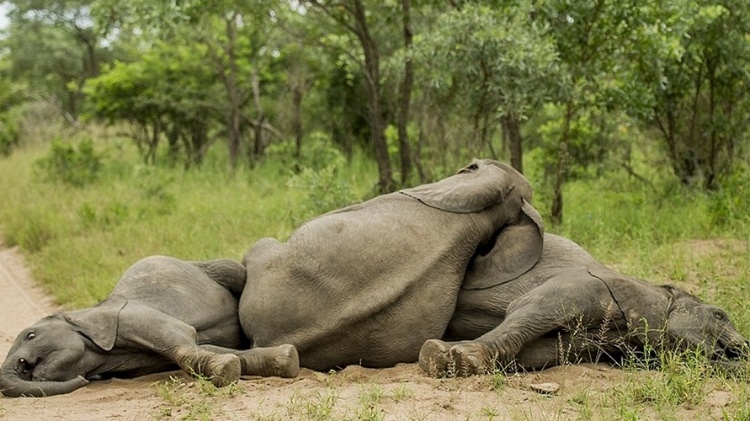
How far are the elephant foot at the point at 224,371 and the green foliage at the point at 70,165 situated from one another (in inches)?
396

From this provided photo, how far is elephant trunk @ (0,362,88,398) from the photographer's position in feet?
13.7

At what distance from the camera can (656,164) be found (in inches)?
432

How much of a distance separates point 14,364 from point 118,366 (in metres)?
0.44

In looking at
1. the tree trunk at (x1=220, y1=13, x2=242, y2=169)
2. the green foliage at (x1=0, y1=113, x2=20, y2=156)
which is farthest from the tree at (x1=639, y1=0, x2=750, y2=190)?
the green foliage at (x1=0, y1=113, x2=20, y2=156)

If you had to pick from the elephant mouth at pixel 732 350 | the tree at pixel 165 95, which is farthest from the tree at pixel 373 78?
the elephant mouth at pixel 732 350

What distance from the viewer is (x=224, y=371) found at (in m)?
4.12

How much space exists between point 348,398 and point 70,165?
11066 mm

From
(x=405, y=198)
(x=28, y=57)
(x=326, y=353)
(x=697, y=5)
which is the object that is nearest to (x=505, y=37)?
(x=697, y=5)

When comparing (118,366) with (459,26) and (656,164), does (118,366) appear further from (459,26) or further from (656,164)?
(656,164)

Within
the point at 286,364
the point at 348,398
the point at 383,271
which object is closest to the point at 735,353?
the point at 383,271

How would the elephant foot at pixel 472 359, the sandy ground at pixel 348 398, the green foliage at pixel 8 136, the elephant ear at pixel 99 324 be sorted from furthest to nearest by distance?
the green foliage at pixel 8 136, the elephant ear at pixel 99 324, the elephant foot at pixel 472 359, the sandy ground at pixel 348 398

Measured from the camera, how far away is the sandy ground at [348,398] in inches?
144

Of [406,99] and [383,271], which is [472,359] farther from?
[406,99]

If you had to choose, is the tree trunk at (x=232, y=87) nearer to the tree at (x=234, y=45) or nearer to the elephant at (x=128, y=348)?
the tree at (x=234, y=45)
